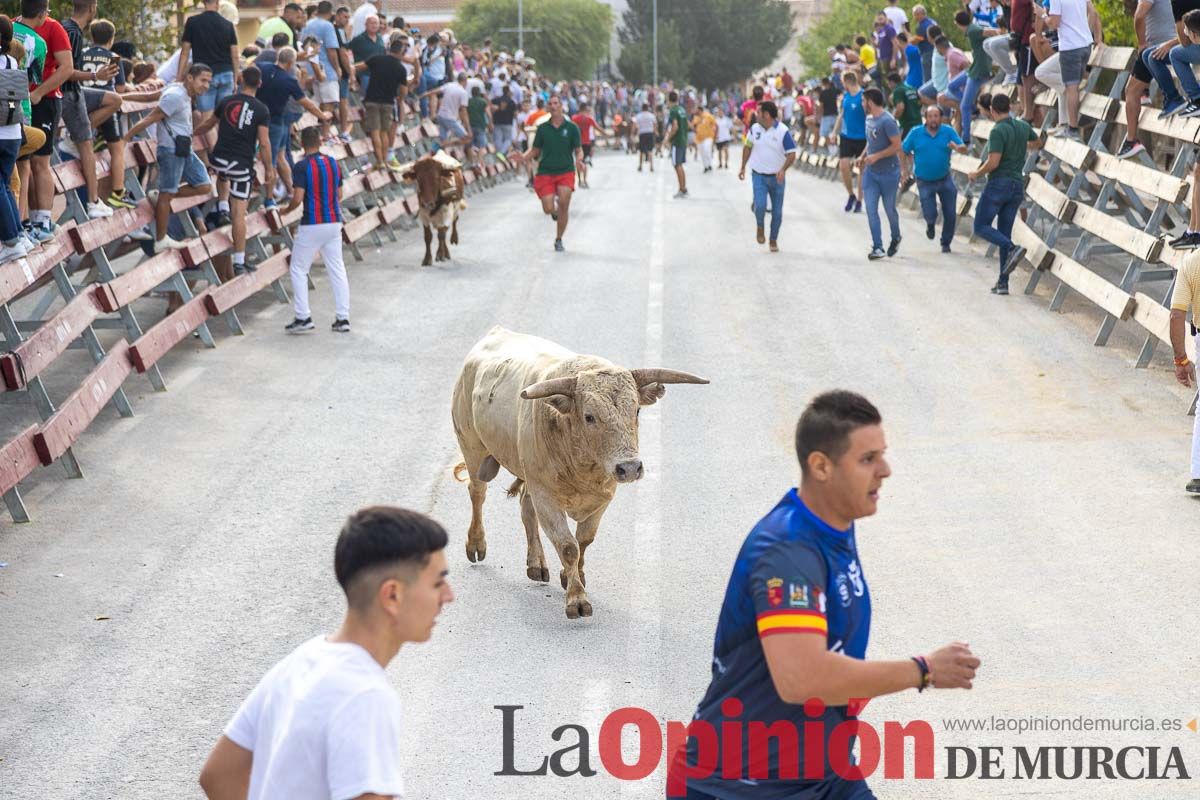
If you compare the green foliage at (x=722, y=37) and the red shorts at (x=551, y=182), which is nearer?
the red shorts at (x=551, y=182)

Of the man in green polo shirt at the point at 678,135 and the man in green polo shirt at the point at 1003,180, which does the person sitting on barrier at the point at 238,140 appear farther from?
the man in green polo shirt at the point at 678,135

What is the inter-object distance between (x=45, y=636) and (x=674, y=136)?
88.2ft

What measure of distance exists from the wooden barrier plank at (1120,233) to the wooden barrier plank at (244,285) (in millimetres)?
8998

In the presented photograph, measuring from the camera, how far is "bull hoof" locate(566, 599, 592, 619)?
826 cm

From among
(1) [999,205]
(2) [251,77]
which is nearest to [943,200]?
(1) [999,205]

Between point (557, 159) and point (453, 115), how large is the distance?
9.38 m

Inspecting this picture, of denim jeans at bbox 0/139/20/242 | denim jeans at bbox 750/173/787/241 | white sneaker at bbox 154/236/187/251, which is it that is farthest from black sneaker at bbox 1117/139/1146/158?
denim jeans at bbox 0/139/20/242

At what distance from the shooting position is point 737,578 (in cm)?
A: 402

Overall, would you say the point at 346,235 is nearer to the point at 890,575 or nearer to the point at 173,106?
the point at 173,106

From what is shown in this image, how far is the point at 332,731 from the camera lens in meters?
3.19

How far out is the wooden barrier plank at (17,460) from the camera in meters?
9.95

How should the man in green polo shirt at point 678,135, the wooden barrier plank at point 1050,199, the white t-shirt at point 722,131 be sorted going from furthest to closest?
the white t-shirt at point 722,131 < the man in green polo shirt at point 678,135 < the wooden barrier plank at point 1050,199

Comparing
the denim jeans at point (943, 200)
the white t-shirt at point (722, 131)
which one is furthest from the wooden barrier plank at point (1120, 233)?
the white t-shirt at point (722, 131)

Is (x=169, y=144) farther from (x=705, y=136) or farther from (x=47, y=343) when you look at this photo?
(x=705, y=136)
